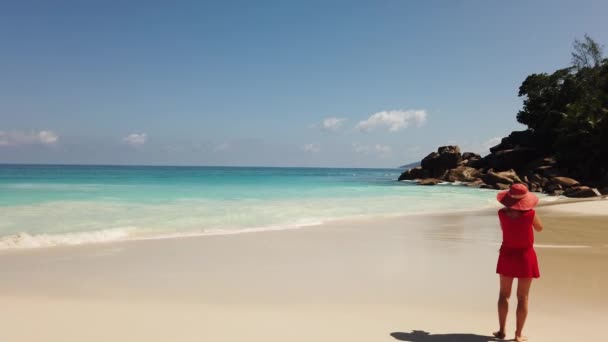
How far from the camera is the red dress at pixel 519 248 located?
438 cm

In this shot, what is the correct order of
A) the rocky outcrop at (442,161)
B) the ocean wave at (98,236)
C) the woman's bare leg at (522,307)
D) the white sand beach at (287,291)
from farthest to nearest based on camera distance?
the rocky outcrop at (442,161)
the ocean wave at (98,236)
the white sand beach at (287,291)
the woman's bare leg at (522,307)

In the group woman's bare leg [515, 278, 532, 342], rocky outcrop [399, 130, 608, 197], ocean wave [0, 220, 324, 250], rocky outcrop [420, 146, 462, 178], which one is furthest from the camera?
rocky outcrop [420, 146, 462, 178]

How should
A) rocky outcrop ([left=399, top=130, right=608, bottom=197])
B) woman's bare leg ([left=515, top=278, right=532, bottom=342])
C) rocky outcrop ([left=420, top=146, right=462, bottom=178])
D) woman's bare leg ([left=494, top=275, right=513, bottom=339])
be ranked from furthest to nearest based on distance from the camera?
rocky outcrop ([left=420, top=146, right=462, bottom=178]) < rocky outcrop ([left=399, top=130, right=608, bottom=197]) < woman's bare leg ([left=494, top=275, right=513, bottom=339]) < woman's bare leg ([left=515, top=278, right=532, bottom=342])

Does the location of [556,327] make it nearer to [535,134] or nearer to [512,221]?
[512,221]

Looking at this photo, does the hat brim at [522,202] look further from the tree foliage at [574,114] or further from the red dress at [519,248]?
the tree foliage at [574,114]

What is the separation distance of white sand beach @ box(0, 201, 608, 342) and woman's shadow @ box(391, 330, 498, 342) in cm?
2

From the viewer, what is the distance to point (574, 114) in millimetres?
44031

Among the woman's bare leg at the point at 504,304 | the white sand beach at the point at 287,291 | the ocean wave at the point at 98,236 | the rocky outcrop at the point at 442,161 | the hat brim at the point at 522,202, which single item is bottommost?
the ocean wave at the point at 98,236

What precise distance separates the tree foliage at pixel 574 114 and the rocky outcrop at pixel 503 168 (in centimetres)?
180

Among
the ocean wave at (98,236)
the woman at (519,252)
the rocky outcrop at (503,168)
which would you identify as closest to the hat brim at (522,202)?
the woman at (519,252)

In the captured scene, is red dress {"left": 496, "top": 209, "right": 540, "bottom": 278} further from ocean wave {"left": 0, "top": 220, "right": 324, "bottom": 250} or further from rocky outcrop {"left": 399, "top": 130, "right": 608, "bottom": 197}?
rocky outcrop {"left": 399, "top": 130, "right": 608, "bottom": 197}

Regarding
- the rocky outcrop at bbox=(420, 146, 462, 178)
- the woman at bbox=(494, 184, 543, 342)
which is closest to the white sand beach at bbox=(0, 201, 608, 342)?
the woman at bbox=(494, 184, 543, 342)

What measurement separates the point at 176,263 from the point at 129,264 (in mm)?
852

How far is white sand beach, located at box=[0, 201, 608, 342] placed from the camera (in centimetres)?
472
